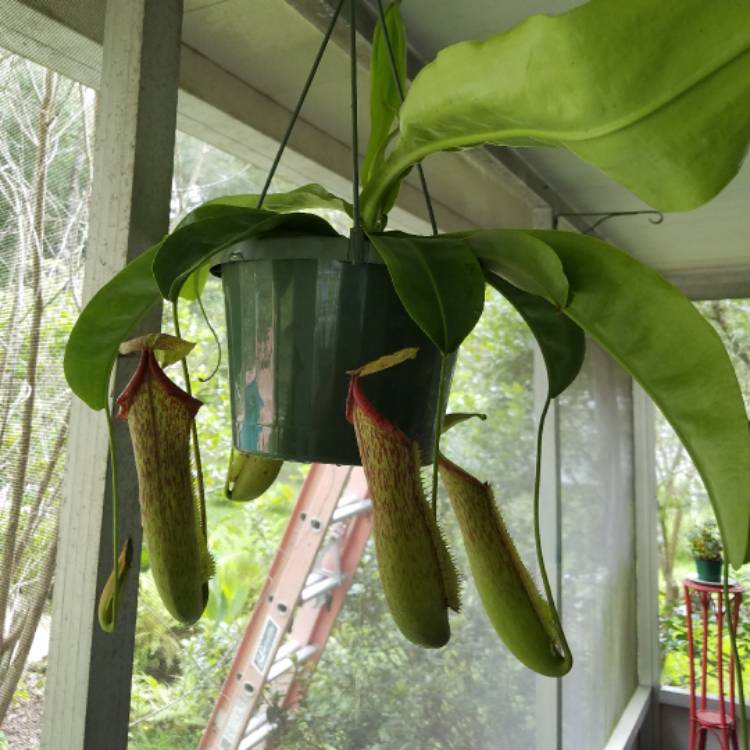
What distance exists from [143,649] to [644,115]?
1.08 meters

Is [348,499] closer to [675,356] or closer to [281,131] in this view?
[281,131]

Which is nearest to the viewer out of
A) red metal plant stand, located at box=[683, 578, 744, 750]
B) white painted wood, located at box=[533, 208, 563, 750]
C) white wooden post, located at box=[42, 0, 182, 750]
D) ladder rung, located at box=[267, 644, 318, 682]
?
white wooden post, located at box=[42, 0, 182, 750]

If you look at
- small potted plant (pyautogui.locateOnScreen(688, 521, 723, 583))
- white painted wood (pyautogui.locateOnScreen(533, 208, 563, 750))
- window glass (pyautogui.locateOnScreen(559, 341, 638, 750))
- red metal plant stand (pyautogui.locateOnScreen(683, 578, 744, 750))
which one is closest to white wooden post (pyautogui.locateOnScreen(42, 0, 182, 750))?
white painted wood (pyautogui.locateOnScreen(533, 208, 563, 750))

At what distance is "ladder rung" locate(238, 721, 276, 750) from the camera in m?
1.44

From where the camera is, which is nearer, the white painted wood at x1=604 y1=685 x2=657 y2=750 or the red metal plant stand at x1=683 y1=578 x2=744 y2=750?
the white painted wood at x1=604 y1=685 x2=657 y2=750

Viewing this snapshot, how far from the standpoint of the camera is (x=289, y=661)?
1622 mm

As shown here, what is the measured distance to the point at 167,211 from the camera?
0.60 metres

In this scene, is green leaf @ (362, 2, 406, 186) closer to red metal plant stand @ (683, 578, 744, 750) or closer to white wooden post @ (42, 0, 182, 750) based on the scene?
white wooden post @ (42, 0, 182, 750)

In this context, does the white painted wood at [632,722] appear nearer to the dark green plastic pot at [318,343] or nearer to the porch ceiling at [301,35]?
the porch ceiling at [301,35]

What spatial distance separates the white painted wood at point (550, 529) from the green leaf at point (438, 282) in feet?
4.29

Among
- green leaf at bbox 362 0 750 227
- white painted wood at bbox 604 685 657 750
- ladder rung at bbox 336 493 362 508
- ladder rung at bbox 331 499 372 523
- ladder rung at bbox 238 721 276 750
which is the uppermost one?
green leaf at bbox 362 0 750 227

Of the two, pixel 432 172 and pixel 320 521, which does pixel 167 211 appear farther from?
pixel 320 521

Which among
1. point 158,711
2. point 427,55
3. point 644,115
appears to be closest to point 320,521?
point 158,711

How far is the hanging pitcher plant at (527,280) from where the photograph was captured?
29cm
